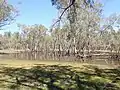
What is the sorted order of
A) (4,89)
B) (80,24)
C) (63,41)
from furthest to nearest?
(63,41) < (80,24) < (4,89)

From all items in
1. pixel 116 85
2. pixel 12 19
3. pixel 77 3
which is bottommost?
pixel 116 85

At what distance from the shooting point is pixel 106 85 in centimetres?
1526

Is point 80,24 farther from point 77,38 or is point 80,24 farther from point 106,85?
point 106,85

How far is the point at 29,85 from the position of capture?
15.0 m

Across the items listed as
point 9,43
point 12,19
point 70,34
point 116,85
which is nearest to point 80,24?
point 70,34

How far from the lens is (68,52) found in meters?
70.1

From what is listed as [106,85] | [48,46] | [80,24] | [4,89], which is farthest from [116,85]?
[48,46]

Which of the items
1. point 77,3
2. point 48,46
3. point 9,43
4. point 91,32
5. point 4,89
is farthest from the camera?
point 9,43

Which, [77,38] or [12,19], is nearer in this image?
[12,19]

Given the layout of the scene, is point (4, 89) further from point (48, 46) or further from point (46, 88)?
point (48, 46)

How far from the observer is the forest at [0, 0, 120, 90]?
1526cm

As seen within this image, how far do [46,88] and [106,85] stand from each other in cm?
382

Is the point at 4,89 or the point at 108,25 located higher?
the point at 108,25

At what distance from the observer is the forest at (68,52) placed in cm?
1526
